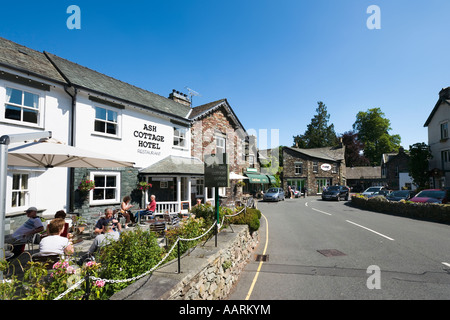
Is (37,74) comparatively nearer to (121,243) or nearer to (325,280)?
(121,243)

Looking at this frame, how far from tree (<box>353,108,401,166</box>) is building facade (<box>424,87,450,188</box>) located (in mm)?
33671

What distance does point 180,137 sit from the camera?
53.3 feet

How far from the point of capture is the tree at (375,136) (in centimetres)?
5920

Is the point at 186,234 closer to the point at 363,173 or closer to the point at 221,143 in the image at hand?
the point at 221,143

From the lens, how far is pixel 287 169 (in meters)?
42.8

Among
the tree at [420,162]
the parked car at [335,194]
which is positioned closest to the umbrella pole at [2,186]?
the parked car at [335,194]

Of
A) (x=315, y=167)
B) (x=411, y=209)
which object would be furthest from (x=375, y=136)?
(x=411, y=209)

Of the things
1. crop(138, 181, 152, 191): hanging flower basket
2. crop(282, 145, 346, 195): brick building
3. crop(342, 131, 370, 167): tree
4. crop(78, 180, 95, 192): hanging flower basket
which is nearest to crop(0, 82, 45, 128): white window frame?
crop(78, 180, 95, 192): hanging flower basket

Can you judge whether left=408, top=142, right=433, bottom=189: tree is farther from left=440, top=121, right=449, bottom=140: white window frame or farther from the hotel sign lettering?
the hotel sign lettering

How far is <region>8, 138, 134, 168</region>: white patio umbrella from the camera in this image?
17.7ft

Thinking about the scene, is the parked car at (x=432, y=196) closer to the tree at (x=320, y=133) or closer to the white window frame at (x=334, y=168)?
the white window frame at (x=334, y=168)

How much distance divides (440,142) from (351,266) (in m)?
28.9

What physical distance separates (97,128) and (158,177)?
14.1 feet
